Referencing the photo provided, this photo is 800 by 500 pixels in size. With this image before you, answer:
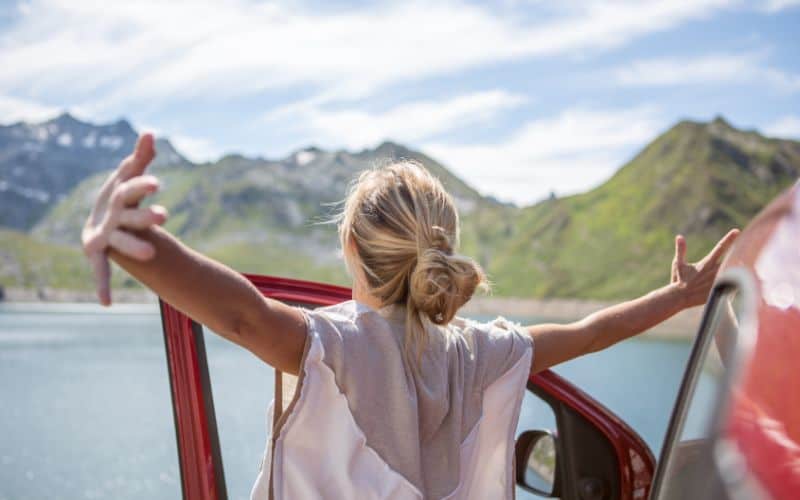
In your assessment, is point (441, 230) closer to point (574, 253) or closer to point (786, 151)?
point (574, 253)

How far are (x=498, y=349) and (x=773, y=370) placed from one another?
1.01 metres

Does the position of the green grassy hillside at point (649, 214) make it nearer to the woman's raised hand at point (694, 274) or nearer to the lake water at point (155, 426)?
the lake water at point (155, 426)

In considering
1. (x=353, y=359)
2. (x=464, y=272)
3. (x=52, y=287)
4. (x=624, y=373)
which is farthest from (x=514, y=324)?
(x=52, y=287)

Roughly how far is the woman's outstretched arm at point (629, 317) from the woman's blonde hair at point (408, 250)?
13.4 inches

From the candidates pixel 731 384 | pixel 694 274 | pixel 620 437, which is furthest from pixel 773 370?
pixel 620 437

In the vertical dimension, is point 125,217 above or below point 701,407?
above

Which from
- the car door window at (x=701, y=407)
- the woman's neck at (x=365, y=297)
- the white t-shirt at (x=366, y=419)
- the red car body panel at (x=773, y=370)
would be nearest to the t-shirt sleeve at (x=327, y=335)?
the white t-shirt at (x=366, y=419)

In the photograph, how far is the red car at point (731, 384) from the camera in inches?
49.1

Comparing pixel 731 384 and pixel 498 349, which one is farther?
pixel 498 349

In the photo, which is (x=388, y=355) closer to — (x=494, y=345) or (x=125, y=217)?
(x=494, y=345)

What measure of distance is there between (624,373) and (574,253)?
512 ft

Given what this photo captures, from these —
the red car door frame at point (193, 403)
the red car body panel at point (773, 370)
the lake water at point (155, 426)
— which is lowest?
the lake water at point (155, 426)

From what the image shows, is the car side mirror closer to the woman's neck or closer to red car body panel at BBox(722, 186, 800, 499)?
the woman's neck

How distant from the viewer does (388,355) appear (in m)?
2.01
